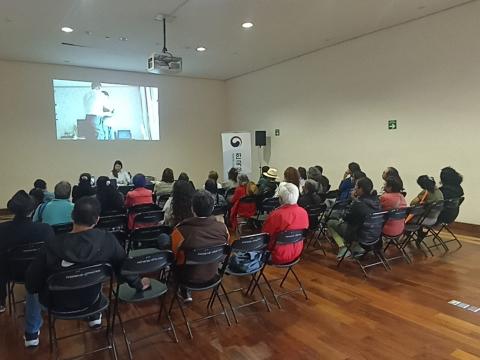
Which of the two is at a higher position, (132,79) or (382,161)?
(132,79)

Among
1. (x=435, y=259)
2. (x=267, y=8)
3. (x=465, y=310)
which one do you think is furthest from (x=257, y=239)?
(x=267, y=8)

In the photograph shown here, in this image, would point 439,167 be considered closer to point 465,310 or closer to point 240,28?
point 465,310

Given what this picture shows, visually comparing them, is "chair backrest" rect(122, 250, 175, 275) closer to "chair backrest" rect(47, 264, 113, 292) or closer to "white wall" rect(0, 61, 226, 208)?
"chair backrest" rect(47, 264, 113, 292)

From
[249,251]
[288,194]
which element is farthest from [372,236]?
[249,251]

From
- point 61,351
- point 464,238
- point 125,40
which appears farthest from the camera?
point 125,40

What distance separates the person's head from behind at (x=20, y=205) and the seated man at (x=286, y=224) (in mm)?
2156

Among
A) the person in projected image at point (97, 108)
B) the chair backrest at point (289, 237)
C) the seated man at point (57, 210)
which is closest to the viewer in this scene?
the chair backrest at point (289, 237)

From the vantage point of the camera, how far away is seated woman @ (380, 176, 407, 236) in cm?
468

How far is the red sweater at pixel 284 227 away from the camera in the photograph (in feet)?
12.0

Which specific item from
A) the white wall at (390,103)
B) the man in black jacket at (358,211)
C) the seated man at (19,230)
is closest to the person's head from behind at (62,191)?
the seated man at (19,230)

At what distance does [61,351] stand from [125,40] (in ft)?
21.8

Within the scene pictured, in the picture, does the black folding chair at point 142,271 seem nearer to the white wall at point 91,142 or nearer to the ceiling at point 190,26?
the ceiling at point 190,26

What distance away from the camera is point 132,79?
11156 mm

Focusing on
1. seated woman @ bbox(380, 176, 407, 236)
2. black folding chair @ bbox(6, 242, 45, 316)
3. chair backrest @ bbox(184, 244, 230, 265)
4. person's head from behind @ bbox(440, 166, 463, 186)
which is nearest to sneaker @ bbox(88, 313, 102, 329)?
black folding chair @ bbox(6, 242, 45, 316)
